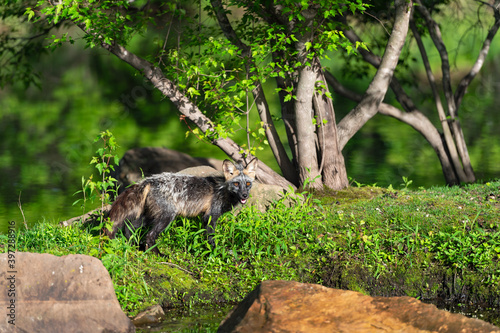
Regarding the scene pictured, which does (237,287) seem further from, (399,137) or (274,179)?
(399,137)

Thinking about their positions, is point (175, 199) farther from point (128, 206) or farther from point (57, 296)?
point (57, 296)

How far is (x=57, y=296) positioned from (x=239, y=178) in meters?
2.49

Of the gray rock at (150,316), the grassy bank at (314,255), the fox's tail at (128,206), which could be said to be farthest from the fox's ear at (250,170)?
the gray rock at (150,316)

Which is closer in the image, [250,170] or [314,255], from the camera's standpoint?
[314,255]

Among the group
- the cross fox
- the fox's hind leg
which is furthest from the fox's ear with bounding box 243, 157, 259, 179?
the fox's hind leg

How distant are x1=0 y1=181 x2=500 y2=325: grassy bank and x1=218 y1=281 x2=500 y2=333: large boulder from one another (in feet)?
4.95

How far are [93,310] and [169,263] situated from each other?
1.43 m

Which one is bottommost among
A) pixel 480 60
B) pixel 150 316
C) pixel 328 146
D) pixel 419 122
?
pixel 150 316

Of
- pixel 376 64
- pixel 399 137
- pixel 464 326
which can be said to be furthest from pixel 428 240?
pixel 399 137

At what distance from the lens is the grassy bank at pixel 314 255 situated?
6.89m

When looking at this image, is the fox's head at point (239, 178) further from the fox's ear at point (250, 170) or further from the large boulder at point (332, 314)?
the large boulder at point (332, 314)

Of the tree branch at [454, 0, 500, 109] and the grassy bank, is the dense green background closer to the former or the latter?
the tree branch at [454, 0, 500, 109]

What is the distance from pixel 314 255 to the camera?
7.34 metres

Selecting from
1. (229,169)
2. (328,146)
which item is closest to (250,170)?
(229,169)
